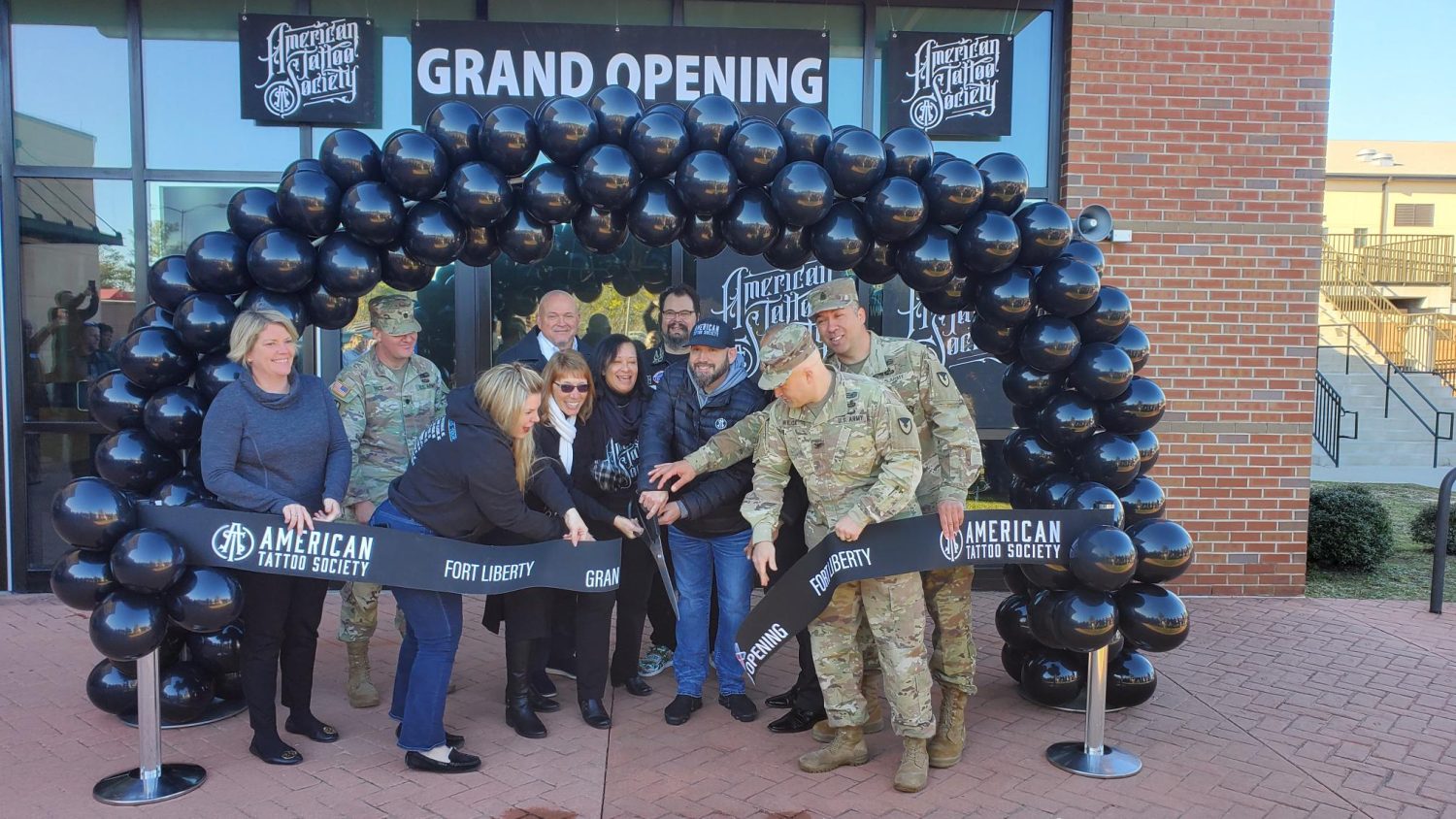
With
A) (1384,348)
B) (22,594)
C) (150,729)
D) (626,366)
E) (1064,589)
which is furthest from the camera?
(1384,348)

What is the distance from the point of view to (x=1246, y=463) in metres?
6.72

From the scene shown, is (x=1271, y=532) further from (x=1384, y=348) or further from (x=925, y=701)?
(x=1384, y=348)

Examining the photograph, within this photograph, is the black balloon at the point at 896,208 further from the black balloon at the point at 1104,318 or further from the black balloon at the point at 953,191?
the black balloon at the point at 1104,318

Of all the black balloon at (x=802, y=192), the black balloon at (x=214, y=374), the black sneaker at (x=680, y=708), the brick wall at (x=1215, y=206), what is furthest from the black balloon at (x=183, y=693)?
the brick wall at (x=1215, y=206)

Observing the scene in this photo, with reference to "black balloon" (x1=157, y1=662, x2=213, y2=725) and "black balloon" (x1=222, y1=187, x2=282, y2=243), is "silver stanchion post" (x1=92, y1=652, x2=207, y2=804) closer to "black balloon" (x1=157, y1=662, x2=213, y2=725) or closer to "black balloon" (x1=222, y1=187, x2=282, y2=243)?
"black balloon" (x1=157, y1=662, x2=213, y2=725)

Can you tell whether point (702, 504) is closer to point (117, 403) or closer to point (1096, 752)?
point (1096, 752)

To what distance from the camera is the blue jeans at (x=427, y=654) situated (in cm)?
A: 379

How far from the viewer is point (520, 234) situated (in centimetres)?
417

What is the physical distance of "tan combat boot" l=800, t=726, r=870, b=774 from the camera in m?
3.90

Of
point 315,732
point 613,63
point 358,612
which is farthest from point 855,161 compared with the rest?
point 315,732

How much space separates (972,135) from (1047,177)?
23.9 inches

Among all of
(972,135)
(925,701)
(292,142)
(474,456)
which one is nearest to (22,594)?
(292,142)

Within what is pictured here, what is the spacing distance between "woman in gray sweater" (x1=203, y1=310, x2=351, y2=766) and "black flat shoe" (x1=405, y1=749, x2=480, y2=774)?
1.57 ft

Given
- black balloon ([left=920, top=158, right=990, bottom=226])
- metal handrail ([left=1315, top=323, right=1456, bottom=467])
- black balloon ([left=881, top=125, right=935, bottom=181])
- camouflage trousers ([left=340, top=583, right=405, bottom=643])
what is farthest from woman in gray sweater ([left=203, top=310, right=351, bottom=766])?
metal handrail ([left=1315, top=323, right=1456, bottom=467])
